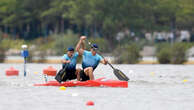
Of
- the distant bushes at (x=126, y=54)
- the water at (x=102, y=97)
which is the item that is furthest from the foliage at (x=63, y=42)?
the water at (x=102, y=97)

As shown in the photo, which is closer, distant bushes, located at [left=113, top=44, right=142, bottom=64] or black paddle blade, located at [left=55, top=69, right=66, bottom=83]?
black paddle blade, located at [left=55, top=69, right=66, bottom=83]

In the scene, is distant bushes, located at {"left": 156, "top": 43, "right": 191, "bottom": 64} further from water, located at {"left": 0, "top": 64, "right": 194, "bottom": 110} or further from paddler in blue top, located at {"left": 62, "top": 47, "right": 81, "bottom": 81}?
paddler in blue top, located at {"left": 62, "top": 47, "right": 81, "bottom": 81}

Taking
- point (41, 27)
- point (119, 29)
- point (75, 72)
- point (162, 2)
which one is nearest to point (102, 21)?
point (119, 29)

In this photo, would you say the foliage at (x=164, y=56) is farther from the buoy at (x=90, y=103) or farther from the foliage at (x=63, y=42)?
the buoy at (x=90, y=103)

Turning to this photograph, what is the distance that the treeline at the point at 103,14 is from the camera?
60.4 m

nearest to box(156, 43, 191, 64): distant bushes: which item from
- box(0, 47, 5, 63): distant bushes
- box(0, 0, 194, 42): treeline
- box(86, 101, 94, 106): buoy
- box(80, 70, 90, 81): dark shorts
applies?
box(0, 47, 5, 63): distant bushes

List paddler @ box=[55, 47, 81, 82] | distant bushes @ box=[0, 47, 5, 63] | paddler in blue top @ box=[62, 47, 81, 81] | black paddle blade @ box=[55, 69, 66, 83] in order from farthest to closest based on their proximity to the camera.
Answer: distant bushes @ box=[0, 47, 5, 63]
paddler in blue top @ box=[62, 47, 81, 81]
paddler @ box=[55, 47, 81, 82]
black paddle blade @ box=[55, 69, 66, 83]

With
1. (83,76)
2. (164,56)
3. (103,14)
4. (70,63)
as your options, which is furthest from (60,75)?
(103,14)

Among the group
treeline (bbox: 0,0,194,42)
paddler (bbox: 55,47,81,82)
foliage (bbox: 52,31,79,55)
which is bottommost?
paddler (bbox: 55,47,81,82)

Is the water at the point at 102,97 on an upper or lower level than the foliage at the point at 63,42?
lower

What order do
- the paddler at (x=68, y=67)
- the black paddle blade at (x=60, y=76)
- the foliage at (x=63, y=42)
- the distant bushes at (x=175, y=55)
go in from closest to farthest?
the black paddle blade at (x=60, y=76) → the paddler at (x=68, y=67) → the distant bushes at (x=175, y=55) → the foliage at (x=63, y=42)

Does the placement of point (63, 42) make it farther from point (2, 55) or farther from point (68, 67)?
point (68, 67)

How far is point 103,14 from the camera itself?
60344 mm

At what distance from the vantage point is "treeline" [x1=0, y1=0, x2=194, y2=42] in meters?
60.4
